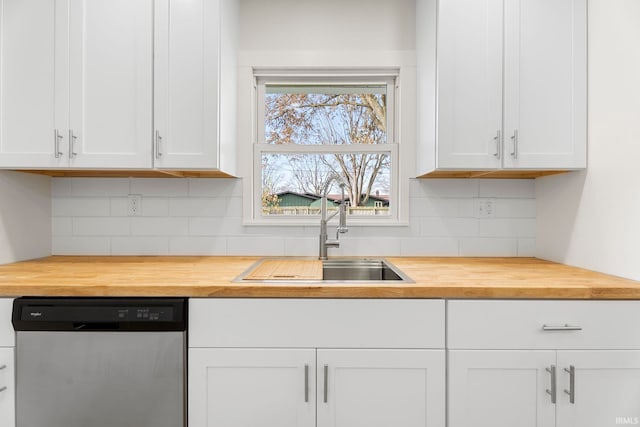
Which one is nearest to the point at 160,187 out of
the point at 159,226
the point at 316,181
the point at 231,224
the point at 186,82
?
the point at 159,226

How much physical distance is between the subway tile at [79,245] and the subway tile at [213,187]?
0.56m

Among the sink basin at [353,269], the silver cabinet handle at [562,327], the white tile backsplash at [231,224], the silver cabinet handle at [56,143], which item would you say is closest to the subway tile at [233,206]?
the white tile backsplash at [231,224]

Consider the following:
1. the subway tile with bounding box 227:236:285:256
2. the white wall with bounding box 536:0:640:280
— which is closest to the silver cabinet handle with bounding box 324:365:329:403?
the subway tile with bounding box 227:236:285:256

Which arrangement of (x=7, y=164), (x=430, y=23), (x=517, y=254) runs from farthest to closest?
(x=517, y=254), (x=430, y=23), (x=7, y=164)

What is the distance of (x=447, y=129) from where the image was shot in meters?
1.79

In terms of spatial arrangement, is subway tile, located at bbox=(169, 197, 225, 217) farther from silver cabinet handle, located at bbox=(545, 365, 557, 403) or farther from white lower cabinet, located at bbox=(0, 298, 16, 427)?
silver cabinet handle, located at bbox=(545, 365, 557, 403)

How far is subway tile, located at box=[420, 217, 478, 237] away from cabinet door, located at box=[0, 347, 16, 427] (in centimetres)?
191

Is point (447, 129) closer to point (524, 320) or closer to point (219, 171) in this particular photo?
point (524, 320)

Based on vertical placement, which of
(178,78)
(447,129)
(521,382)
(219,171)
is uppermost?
(178,78)

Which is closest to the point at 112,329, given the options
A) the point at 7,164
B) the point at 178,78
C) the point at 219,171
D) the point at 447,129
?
the point at 219,171

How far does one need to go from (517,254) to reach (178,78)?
198 centimetres

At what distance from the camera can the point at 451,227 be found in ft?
7.19

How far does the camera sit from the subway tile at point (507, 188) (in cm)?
218

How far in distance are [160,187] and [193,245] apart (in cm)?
Result: 37
